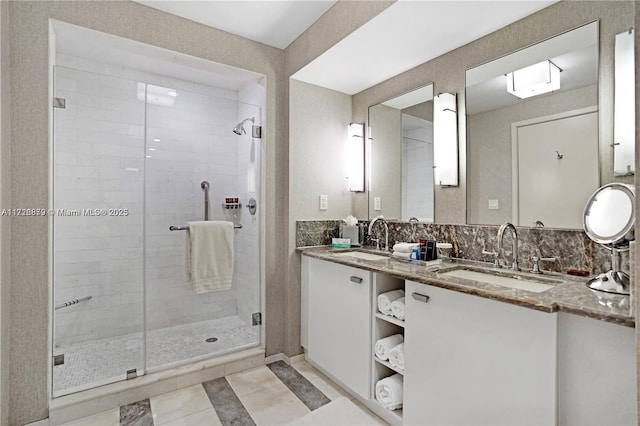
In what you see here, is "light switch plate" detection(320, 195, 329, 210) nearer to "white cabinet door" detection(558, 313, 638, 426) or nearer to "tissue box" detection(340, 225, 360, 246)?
"tissue box" detection(340, 225, 360, 246)


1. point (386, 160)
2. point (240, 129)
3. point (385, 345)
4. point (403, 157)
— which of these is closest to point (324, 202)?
point (386, 160)

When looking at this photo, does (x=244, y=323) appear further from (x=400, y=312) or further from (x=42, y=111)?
(x=42, y=111)

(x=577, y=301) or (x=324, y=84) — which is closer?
(x=577, y=301)

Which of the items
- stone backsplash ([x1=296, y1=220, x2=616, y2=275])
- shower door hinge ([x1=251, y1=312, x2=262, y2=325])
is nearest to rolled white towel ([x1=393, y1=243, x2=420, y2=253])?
stone backsplash ([x1=296, y1=220, x2=616, y2=275])

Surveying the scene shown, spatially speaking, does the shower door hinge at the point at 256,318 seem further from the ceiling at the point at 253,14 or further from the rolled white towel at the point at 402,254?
the ceiling at the point at 253,14

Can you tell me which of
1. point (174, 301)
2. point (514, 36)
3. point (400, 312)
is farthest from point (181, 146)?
point (514, 36)

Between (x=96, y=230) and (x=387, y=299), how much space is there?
78.8 inches

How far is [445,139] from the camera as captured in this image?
2.12 meters

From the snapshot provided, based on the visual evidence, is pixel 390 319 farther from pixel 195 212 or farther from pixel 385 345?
pixel 195 212

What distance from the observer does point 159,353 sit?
2199 millimetres

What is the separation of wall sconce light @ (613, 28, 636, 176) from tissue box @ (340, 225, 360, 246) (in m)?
1.64

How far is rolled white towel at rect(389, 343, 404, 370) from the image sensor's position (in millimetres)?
1655

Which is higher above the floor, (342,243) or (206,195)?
(206,195)

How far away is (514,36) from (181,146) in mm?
2228
